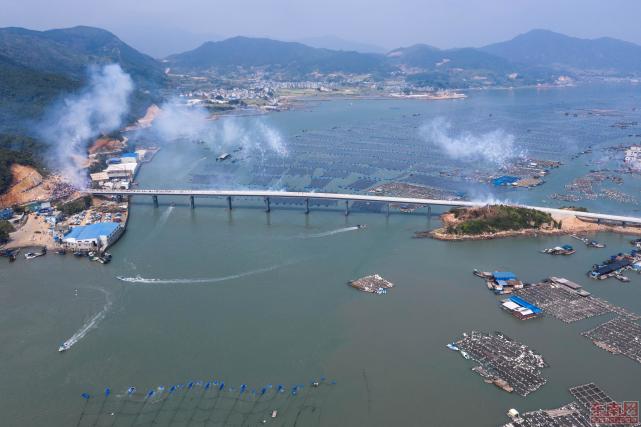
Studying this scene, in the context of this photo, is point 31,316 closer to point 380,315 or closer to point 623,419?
point 380,315

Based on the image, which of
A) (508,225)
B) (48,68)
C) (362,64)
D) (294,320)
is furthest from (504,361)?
(362,64)

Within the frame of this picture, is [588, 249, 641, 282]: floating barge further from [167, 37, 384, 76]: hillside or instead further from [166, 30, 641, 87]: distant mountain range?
[167, 37, 384, 76]: hillside

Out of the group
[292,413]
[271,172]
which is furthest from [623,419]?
[271,172]

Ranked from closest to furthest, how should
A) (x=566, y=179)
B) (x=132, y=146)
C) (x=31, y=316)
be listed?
(x=31, y=316), (x=566, y=179), (x=132, y=146)

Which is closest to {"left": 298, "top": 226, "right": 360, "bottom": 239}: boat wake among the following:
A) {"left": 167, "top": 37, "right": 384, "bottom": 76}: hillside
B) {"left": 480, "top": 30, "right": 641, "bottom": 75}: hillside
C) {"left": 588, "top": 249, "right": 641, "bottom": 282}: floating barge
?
{"left": 588, "top": 249, "right": 641, "bottom": 282}: floating barge

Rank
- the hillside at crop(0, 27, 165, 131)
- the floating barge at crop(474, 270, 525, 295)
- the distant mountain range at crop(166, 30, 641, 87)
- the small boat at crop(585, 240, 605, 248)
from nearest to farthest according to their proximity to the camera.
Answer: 1. the floating barge at crop(474, 270, 525, 295)
2. the small boat at crop(585, 240, 605, 248)
3. the hillside at crop(0, 27, 165, 131)
4. the distant mountain range at crop(166, 30, 641, 87)

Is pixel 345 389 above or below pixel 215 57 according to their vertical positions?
below

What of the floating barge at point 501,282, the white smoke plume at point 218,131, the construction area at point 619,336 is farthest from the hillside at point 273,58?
the construction area at point 619,336
